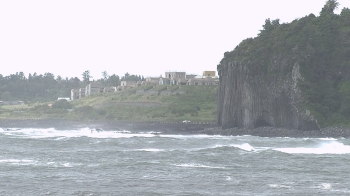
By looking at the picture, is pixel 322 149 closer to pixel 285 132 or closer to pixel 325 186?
pixel 285 132

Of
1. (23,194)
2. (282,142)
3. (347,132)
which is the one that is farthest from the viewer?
(347,132)

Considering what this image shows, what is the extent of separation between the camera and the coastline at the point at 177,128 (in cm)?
8656

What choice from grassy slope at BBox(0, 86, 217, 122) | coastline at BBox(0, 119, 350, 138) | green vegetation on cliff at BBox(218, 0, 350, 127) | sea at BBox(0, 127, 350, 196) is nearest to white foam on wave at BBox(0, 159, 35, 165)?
sea at BBox(0, 127, 350, 196)

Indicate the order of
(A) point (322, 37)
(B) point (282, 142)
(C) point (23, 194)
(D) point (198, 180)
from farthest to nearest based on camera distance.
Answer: (A) point (322, 37), (B) point (282, 142), (D) point (198, 180), (C) point (23, 194)

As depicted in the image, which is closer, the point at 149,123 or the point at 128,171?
the point at 128,171

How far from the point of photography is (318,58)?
319ft

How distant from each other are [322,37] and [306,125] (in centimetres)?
1523

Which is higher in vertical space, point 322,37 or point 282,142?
point 322,37

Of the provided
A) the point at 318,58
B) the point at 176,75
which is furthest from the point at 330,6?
the point at 176,75

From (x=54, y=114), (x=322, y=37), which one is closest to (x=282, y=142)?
(x=322, y=37)

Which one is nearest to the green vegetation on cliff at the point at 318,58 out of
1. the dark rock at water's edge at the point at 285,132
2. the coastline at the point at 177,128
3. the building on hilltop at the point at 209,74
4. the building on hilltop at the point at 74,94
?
the dark rock at water's edge at the point at 285,132

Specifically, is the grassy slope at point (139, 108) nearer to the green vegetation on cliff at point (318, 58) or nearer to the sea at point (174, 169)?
the green vegetation on cliff at point (318, 58)

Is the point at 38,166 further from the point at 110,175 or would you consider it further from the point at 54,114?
the point at 54,114

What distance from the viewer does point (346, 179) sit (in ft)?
142
